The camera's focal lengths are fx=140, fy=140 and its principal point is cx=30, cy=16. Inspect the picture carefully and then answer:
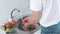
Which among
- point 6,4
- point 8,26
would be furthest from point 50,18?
point 6,4

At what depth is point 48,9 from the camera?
835 millimetres

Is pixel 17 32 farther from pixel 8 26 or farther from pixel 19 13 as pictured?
pixel 19 13

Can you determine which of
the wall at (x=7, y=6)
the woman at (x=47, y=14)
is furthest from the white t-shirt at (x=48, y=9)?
the wall at (x=7, y=6)

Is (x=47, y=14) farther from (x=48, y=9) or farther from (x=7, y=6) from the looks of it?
(x=7, y=6)

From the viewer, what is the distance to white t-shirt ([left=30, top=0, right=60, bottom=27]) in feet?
2.69

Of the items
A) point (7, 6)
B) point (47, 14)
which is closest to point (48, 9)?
point (47, 14)

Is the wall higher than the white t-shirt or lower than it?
lower

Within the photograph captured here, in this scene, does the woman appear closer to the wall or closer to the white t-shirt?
the white t-shirt

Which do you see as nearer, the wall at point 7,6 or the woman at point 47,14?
the woman at point 47,14

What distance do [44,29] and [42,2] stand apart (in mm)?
198

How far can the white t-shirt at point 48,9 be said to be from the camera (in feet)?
2.69

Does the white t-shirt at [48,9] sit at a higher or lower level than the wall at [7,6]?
higher

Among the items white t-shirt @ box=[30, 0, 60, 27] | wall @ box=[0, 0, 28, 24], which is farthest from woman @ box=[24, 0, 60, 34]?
wall @ box=[0, 0, 28, 24]

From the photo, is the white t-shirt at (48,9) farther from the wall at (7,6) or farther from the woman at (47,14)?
the wall at (7,6)
